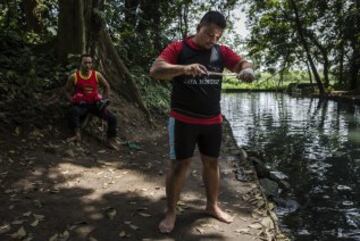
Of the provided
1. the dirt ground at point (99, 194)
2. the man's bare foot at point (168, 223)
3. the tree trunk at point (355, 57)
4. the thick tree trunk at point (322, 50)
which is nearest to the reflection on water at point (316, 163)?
the dirt ground at point (99, 194)

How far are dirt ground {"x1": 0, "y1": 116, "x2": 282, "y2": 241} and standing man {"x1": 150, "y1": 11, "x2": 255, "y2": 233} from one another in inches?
20.4

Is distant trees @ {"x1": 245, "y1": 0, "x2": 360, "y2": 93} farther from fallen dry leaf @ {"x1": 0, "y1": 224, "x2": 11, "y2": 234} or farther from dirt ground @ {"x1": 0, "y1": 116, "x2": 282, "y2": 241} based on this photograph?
fallen dry leaf @ {"x1": 0, "y1": 224, "x2": 11, "y2": 234}

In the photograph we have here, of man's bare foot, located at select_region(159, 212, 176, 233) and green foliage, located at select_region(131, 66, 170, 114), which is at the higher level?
green foliage, located at select_region(131, 66, 170, 114)

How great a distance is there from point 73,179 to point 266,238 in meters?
3.00

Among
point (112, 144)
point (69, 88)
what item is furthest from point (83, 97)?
point (112, 144)

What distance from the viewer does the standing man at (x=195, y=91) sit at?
4082 millimetres

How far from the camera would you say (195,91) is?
421cm

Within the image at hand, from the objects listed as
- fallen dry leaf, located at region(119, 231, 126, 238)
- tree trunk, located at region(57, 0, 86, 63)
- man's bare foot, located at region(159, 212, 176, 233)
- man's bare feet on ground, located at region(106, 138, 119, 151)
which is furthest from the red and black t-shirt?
tree trunk, located at region(57, 0, 86, 63)

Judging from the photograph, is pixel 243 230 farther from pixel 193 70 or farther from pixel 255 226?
pixel 193 70

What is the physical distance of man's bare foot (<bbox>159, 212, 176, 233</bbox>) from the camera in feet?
14.9

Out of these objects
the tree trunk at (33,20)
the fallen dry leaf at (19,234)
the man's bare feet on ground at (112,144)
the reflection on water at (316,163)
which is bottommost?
the reflection on water at (316,163)

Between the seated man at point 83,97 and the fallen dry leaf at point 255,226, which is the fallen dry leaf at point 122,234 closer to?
the fallen dry leaf at point 255,226

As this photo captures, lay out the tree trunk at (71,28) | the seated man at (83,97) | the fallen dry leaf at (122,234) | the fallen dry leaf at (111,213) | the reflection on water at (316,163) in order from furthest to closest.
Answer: the tree trunk at (71,28) → the seated man at (83,97) → the reflection on water at (316,163) → the fallen dry leaf at (111,213) → the fallen dry leaf at (122,234)

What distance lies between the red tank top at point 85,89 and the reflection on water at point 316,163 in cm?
387
